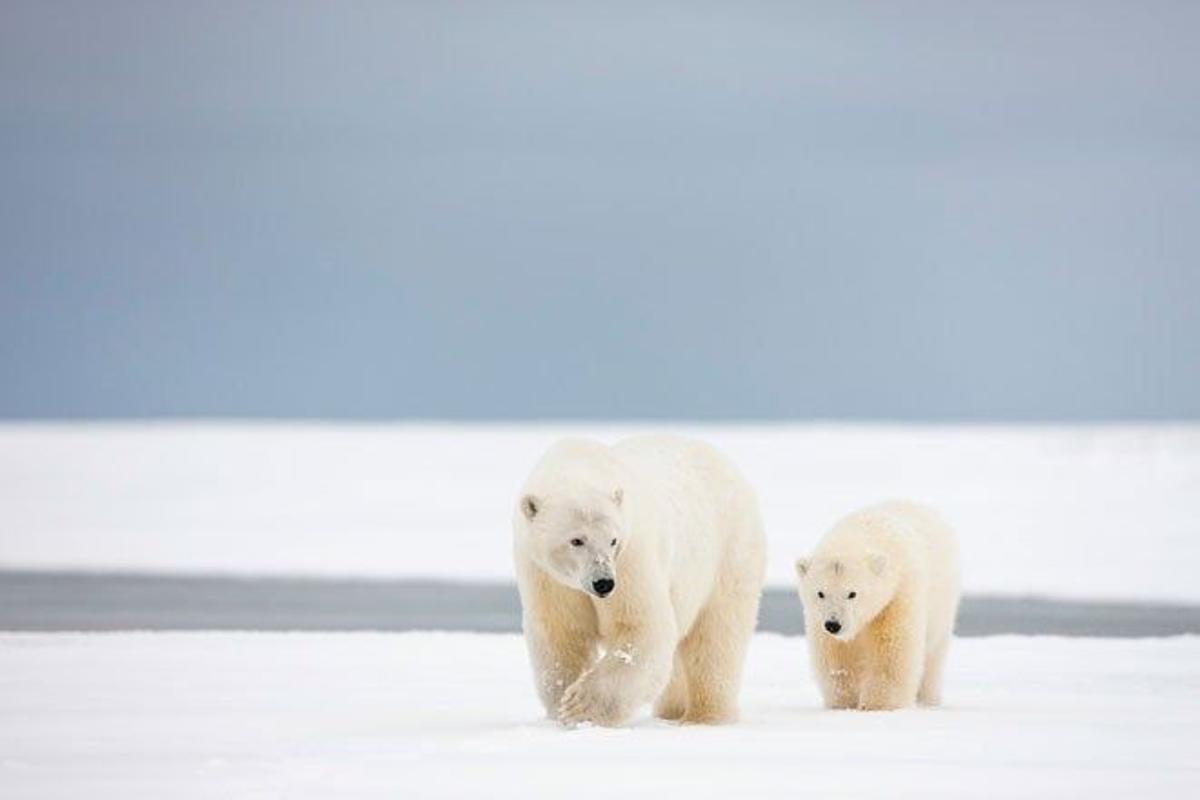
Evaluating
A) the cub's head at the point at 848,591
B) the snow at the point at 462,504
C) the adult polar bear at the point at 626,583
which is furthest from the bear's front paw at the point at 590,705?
the snow at the point at 462,504

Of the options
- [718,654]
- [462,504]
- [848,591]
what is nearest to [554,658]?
[718,654]

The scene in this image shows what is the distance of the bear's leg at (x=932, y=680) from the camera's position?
8.27 m

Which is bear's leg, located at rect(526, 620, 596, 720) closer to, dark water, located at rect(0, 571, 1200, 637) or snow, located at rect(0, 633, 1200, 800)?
snow, located at rect(0, 633, 1200, 800)

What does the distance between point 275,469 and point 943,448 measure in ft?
44.8

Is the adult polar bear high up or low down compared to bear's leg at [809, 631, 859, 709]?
up

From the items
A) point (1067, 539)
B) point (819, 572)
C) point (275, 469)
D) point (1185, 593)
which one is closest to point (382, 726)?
point (819, 572)

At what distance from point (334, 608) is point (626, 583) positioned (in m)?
8.01

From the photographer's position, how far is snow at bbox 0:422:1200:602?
59.9 ft

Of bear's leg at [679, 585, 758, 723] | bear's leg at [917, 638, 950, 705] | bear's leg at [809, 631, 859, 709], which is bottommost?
bear's leg at [917, 638, 950, 705]

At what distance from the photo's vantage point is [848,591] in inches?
305

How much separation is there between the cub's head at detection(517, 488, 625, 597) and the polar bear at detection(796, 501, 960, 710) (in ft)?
5.62

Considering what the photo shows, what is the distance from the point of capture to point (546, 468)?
6.48 meters

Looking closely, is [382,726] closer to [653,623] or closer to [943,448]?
[653,623]

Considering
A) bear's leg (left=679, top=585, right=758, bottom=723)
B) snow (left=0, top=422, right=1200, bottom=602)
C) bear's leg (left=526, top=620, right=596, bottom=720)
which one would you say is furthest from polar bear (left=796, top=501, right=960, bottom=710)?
snow (left=0, top=422, right=1200, bottom=602)
